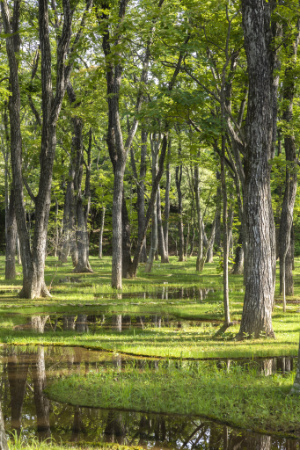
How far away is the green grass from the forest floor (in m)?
0.01

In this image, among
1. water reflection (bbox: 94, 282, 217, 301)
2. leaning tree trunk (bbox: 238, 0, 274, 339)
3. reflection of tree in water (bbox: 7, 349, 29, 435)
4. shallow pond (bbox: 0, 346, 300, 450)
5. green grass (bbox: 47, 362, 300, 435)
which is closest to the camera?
shallow pond (bbox: 0, 346, 300, 450)

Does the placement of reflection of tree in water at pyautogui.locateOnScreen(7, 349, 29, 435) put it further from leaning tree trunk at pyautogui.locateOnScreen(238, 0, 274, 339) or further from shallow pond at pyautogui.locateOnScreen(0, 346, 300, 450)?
leaning tree trunk at pyautogui.locateOnScreen(238, 0, 274, 339)

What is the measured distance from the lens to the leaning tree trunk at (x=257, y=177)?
9.04 m

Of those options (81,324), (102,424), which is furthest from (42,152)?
Answer: (102,424)

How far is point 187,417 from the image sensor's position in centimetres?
550

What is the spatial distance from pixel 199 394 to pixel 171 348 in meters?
2.62

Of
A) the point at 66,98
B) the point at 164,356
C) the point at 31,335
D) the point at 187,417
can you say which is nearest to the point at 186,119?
the point at 164,356

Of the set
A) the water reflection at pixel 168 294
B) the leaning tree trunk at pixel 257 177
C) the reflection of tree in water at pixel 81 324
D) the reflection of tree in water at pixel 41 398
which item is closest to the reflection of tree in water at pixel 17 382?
the reflection of tree in water at pixel 41 398

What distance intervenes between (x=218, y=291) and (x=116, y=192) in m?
5.60

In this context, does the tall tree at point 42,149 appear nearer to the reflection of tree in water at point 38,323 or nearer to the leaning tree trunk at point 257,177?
the reflection of tree in water at point 38,323

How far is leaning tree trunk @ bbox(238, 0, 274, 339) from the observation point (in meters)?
9.04

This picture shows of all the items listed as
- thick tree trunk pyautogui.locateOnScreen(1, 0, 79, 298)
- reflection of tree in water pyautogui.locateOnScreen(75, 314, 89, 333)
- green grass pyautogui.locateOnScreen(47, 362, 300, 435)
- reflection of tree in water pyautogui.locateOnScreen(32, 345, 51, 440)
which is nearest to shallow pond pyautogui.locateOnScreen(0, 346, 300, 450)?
reflection of tree in water pyautogui.locateOnScreen(32, 345, 51, 440)

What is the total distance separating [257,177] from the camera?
357 inches

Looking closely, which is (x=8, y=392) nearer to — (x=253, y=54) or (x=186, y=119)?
(x=186, y=119)
